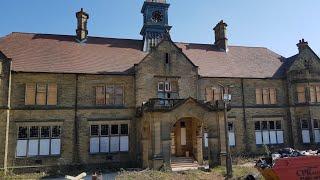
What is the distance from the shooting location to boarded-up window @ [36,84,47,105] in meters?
26.0

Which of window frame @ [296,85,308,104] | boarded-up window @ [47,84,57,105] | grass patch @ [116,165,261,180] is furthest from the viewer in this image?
window frame @ [296,85,308,104]

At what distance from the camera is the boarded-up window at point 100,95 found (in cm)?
2739

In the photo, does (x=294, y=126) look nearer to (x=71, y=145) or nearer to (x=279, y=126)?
(x=279, y=126)

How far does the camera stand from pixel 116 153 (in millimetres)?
26984

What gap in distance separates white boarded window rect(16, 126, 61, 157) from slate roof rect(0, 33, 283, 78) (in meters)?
4.88

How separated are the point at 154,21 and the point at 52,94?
14.4 metres

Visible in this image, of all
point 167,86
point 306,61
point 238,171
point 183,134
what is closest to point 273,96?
point 306,61

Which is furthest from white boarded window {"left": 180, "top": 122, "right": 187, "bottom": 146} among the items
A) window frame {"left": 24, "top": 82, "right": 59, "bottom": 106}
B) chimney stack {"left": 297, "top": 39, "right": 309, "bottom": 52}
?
chimney stack {"left": 297, "top": 39, "right": 309, "bottom": 52}

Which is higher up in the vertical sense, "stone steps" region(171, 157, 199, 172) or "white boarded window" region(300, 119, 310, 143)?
"white boarded window" region(300, 119, 310, 143)

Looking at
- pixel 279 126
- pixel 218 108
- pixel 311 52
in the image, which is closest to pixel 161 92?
pixel 218 108

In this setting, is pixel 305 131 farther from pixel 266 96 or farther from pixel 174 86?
pixel 174 86

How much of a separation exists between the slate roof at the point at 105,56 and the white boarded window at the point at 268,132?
15.5ft

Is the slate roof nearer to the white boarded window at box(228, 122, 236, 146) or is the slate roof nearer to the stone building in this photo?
the stone building

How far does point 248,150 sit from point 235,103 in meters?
4.66
